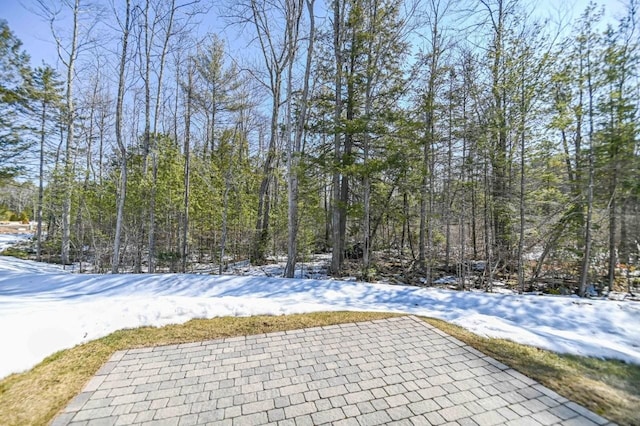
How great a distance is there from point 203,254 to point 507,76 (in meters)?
12.3

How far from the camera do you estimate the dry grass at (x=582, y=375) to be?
2.11 meters

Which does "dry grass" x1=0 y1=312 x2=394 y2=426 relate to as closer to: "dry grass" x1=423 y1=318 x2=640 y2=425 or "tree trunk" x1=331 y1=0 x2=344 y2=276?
"dry grass" x1=423 y1=318 x2=640 y2=425

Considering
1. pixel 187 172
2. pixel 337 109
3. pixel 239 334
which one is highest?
pixel 337 109

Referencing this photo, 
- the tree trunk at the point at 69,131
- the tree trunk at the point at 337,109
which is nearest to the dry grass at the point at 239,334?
the tree trunk at the point at 337,109

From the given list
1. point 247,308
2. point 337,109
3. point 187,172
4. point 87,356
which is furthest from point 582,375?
point 187,172

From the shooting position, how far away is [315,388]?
225cm

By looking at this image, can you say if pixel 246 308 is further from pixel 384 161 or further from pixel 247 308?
pixel 384 161

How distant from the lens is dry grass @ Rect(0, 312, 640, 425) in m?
→ 2.02

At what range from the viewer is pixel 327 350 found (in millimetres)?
2941

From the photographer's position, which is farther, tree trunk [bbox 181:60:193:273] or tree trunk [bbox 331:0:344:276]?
tree trunk [bbox 181:60:193:273]

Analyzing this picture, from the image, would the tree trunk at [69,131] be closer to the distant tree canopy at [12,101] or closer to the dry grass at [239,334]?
the distant tree canopy at [12,101]

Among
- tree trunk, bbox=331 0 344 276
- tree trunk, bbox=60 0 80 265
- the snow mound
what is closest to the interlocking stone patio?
the snow mound

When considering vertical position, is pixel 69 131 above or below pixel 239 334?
above

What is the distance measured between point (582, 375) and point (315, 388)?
106 inches
